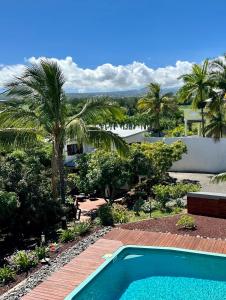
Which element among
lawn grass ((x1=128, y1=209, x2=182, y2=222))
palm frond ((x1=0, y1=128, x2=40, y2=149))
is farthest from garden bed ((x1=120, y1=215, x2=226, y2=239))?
palm frond ((x1=0, y1=128, x2=40, y2=149))

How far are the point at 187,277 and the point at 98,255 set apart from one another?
296cm

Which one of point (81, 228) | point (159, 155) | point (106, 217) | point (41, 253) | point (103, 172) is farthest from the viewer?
point (159, 155)

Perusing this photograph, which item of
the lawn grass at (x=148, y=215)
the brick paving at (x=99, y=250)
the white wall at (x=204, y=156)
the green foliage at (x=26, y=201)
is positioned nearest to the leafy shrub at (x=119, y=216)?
the lawn grass at (x=148, y=215)

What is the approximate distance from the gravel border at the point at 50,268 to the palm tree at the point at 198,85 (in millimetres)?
19075

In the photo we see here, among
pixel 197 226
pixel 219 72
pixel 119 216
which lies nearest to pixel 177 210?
pixel 197 226

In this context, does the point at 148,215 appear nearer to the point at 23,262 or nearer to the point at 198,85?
the point at 23,262

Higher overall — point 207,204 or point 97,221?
point 207,204

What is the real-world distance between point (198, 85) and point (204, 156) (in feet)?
21.8

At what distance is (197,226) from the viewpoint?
1442 cm

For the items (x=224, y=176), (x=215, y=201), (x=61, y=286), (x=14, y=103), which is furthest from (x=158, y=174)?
(x=61, y=286)

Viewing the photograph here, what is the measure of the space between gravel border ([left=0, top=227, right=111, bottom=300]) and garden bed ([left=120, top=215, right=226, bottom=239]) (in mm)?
1511

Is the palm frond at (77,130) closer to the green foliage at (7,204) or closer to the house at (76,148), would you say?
the green foliage at (7,204)

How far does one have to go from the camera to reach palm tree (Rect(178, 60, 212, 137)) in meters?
29.9

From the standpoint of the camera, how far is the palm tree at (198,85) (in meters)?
29.9
